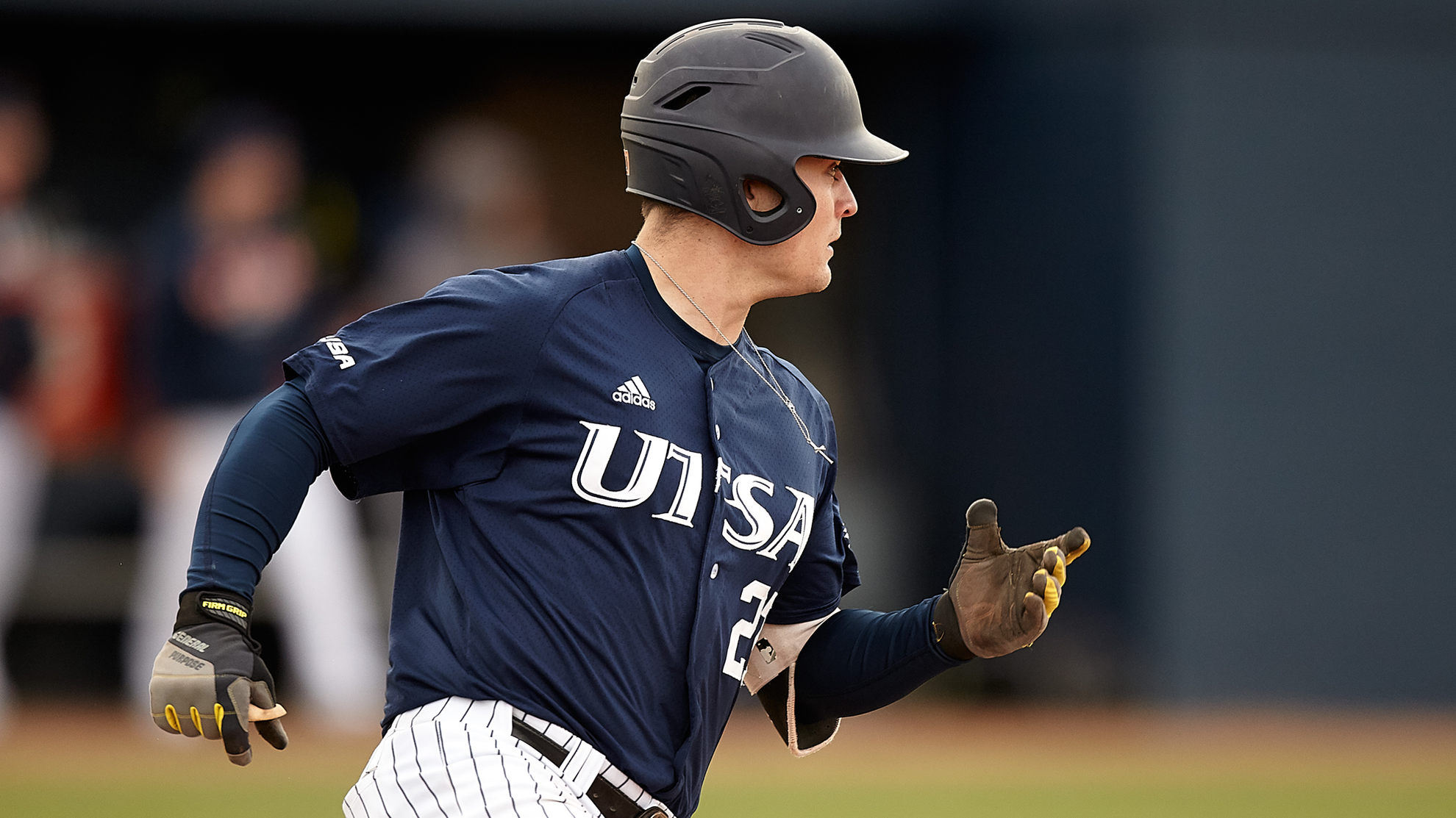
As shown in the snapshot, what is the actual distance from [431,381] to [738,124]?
704 mm

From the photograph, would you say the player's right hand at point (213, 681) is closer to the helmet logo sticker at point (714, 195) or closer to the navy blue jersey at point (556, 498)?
the navy blue jersey at point (556, 498)

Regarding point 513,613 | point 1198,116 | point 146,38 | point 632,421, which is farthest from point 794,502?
point 146,38

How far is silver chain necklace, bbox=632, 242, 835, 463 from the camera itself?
2996mm

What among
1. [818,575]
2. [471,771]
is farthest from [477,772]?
[818,575]

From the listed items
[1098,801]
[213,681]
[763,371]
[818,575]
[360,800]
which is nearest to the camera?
[213,681]

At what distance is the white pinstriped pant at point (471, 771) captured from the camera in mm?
2629

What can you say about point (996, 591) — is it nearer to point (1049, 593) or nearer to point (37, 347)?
point (1049, 593)

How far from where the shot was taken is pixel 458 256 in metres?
9.41

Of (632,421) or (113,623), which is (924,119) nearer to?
(113,623)

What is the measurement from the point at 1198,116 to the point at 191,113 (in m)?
5.77

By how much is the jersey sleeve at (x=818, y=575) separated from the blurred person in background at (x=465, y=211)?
19.9 ft

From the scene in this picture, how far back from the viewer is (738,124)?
116 inches

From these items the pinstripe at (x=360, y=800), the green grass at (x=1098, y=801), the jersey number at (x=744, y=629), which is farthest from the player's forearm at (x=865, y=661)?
the green grass at (x=1098, y=801)

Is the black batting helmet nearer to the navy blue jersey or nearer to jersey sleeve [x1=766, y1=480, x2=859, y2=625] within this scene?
the navy blue jersey
